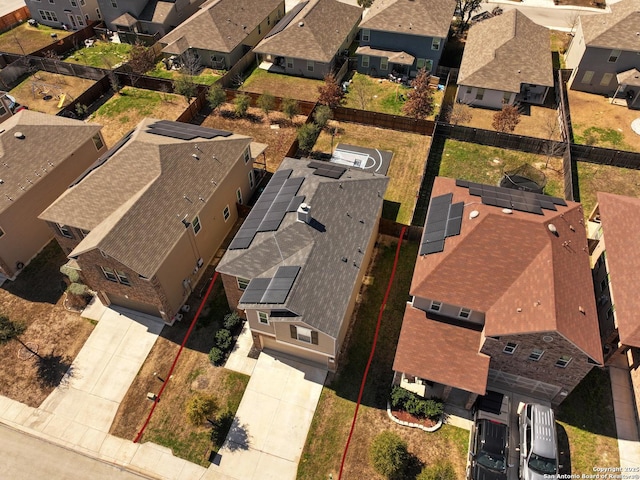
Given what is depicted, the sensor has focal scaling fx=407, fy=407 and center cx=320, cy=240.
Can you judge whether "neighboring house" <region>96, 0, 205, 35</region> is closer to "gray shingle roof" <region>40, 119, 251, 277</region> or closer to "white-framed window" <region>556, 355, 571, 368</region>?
"gray shingle roof" <region>40, 119, 251, 277</region>

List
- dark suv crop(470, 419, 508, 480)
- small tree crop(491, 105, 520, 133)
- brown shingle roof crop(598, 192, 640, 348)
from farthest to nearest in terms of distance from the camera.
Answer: small tree crop(491, 105, 520, 133), brown shingle roof crop(598, 192, 640, 348), dark suv crop(470, 419, 508, 480)

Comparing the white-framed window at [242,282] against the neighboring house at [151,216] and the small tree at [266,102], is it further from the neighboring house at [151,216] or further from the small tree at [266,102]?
the small tree at [266,102]

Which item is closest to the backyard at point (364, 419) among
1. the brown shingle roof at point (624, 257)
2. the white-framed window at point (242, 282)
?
the white-framed window at point (242, 282)

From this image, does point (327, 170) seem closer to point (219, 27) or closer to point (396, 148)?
point (396, 148)

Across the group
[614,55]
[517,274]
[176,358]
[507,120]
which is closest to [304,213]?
[176,358]

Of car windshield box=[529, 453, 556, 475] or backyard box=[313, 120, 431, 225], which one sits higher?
backyard box=[313, 120, 431, 225]

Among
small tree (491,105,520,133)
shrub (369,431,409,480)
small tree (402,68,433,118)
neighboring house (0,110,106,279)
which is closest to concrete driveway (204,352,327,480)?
shrub (369,431,409,480)
